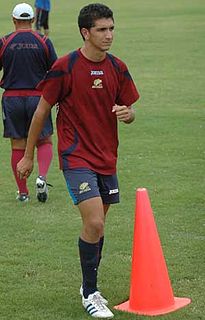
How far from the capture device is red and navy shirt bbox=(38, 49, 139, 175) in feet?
20.2

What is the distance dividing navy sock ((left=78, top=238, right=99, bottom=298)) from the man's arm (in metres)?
0.63

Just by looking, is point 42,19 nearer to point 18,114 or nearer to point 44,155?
point 44,155

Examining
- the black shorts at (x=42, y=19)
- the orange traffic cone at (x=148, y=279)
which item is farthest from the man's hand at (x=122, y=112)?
the black shorts at (x=42, y=19)

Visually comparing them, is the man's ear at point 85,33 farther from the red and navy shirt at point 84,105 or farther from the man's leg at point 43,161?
the man's leg at point 43,161

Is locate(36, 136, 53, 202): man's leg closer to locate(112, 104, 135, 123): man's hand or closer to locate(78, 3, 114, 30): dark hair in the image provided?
locate(112, 104, 135, 123): man's hand

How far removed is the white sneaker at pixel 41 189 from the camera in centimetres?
947

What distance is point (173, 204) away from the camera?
9.38 meters

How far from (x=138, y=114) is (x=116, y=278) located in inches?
337

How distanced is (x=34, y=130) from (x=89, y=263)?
969 mm

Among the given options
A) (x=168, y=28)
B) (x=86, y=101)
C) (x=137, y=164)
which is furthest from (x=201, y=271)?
(x=168, y=28)

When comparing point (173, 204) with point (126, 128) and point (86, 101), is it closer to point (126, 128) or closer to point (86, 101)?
point (86, 101)

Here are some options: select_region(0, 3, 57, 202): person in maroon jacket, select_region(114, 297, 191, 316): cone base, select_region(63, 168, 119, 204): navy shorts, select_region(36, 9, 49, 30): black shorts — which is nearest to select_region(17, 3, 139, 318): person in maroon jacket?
select_region(63, 168, 119, 204): navy shorts

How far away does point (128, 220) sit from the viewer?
8.76 meters

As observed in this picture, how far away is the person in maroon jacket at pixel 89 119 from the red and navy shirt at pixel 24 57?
3.18 metres
